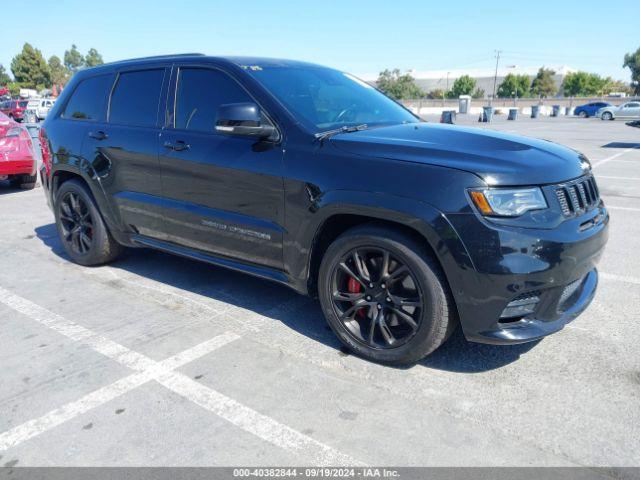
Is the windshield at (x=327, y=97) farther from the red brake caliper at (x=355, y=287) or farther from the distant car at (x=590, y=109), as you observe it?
the distant car at (x=590, y=109)

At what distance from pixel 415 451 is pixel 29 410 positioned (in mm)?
2021

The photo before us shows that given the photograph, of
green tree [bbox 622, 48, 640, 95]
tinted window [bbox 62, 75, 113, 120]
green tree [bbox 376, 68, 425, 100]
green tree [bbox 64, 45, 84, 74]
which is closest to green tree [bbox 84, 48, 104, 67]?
green tree [bbox 64, 45, 84, 74]

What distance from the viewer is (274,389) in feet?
9.77

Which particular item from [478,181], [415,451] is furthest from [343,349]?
[478,181]

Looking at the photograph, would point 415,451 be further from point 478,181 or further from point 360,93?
point 360,93

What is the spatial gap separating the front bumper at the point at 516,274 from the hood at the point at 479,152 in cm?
27

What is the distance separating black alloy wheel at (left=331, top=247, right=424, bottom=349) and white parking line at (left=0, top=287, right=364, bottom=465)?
0.84 metres

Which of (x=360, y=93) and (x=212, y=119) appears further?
(x=360, y=93)

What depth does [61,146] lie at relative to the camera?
505 cm

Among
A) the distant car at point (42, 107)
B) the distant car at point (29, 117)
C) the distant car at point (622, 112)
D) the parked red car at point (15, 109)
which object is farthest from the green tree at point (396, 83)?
the distant car at point (29, 117)

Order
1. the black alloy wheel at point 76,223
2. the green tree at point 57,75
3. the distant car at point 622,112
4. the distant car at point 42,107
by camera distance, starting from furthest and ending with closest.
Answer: the green tree at point 57,75
the distant car at point 622,112
the distant car at point 42,107
the black alloy wheel at point 76,223

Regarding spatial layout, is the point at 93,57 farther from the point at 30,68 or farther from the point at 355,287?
the point at 355,287

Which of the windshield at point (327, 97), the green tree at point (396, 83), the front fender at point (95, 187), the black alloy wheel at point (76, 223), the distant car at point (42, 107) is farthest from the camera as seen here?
the green tree at point (396, 83)

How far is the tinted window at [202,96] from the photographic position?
3.78 metres
